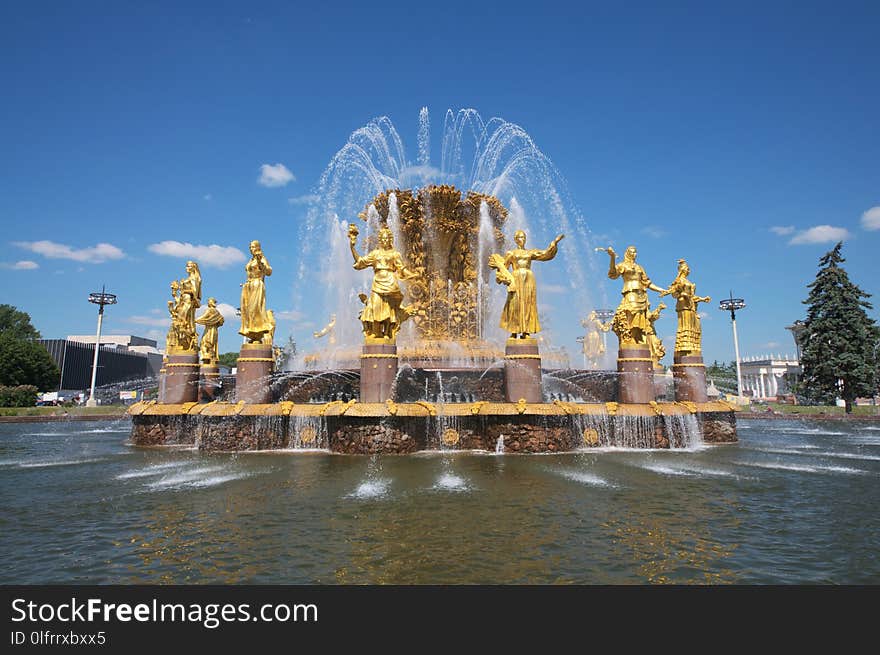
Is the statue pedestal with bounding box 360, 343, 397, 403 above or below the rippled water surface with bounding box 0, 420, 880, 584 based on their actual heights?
above

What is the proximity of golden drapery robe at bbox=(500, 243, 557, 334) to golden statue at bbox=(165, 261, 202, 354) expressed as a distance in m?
10.8

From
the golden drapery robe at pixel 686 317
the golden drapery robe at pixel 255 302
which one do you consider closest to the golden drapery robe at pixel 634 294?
the golden drapery robe at pixel 686 317

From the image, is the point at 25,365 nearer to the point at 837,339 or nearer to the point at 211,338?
the point at 211,338

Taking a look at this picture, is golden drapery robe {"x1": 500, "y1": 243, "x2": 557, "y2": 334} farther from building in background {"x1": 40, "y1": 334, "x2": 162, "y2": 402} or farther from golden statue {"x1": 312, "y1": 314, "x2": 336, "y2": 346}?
building in background {"x1": 40, "y1": 334, "x2": 162, "y2": 402}

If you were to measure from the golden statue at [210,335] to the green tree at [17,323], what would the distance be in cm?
6241

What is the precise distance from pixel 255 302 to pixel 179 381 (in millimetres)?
3892

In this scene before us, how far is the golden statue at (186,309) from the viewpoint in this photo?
18156 millimetres

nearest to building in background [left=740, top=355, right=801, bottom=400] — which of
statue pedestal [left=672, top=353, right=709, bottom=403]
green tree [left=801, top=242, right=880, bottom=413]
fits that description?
green tree [left=801, top=242, right=880, bottom=413]

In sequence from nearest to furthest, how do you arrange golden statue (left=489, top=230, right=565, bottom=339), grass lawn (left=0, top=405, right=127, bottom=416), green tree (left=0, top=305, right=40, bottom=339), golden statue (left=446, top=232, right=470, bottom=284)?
golden statue (left=489, top=230, right=565, bottom=339) < golden statue (left=446, top=232, right=470, bottom=284) < grass lawn (left=0, top=405, right=127, bottom=416) < green tree (left=0, top=305, right=40, bottom=339)

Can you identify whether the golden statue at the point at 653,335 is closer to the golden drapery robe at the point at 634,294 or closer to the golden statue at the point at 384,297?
the golden drapery robe at the point at 634,294

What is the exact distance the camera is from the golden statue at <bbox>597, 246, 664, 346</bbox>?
17.0 meters

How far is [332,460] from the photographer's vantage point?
12.6m
